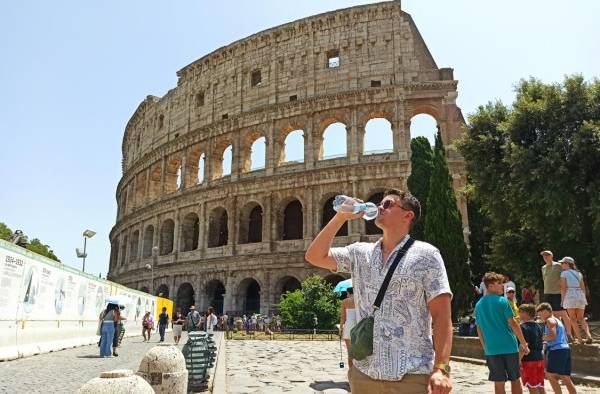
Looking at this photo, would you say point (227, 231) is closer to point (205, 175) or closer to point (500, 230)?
point (205, 175)

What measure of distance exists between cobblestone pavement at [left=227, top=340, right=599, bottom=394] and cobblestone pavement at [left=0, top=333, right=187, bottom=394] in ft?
6.81

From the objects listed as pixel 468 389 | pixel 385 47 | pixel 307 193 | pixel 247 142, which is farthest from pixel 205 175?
pixel 468 389

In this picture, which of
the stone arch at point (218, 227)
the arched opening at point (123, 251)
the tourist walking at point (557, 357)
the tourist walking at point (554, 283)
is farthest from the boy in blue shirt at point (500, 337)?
the arched opening at point (123, 251)

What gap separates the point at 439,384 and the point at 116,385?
189 centimetres

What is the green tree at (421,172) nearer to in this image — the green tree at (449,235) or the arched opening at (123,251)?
the green tree at (449,235)

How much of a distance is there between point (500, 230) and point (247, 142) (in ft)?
53.3

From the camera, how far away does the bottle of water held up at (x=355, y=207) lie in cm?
241

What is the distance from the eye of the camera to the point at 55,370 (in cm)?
801

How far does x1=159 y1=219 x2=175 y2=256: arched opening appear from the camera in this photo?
101 ft

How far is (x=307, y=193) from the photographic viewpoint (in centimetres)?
2520

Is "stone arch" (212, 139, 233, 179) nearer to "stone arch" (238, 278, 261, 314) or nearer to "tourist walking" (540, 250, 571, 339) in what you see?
"stone arch" (238, 278, 261, 314)

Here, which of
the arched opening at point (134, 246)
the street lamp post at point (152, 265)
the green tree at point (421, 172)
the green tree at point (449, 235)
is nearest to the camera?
the green tree at point (449, 235)

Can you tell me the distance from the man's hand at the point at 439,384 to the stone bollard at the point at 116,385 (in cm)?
176

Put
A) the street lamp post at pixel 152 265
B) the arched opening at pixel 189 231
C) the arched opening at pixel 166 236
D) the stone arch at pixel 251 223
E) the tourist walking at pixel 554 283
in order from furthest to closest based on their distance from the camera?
the arched opening at pixel 166 236 < the arched opening at pixel 189 231 < the street lamp post at pixel 152 265 < the stone arch at pixel 251 223 < the tourist walking at pixel 554 283
